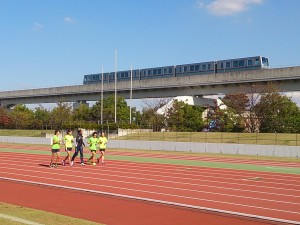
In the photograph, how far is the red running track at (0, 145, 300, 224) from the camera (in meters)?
10.4

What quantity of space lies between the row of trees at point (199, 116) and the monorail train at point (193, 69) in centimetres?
327

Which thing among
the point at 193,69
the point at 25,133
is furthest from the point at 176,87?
the point at 25,133

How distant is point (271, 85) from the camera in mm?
47562

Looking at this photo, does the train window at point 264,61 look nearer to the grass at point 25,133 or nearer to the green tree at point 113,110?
the green tree at point 113,110

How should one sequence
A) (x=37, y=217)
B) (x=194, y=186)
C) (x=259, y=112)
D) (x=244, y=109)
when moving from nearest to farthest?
(x=37, y=217) < (x=194, y=186) < (x=259, y=112) < (x=244, y=109)

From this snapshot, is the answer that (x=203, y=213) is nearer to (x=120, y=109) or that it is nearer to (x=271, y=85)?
(x=271, y=85)

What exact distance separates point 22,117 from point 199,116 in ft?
107

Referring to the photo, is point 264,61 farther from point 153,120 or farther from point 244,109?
point 153,120

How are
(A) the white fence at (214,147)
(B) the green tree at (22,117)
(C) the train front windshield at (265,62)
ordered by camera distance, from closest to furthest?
(A) the white fence at (214,147)
(C) the train front windshield at (265,62)
(B) the green tree at (22,117)

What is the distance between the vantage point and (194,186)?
45.3ft

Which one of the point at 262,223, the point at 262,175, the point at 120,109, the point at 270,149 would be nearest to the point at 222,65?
the point at 120,109

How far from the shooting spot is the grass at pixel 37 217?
25.3ft

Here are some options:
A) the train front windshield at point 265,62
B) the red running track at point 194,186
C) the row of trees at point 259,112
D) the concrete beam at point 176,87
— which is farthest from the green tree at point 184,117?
the red running track at point 194,186

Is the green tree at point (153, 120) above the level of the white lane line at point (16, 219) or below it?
above
